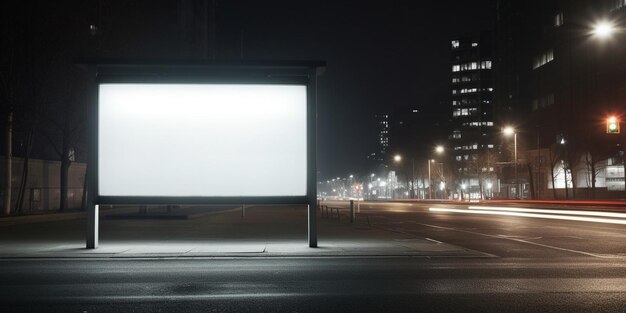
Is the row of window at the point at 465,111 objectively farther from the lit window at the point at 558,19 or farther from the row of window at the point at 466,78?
the lit window at the point at 558,19

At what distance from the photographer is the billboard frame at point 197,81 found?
18109 millimetres

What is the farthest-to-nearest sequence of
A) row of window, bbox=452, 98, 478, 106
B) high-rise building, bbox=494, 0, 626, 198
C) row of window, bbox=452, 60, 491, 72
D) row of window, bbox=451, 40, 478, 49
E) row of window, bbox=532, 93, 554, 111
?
1. row of window, bbox=452, 98, 478, 106
2. row of window, bbox=451, 40, 478, 49
3. row of window, bbox=452, 60, 491, 72
4. row of window, bbox=532, 93, 554, 111
5. high-rise building, bbox=494, 0, 626, 198

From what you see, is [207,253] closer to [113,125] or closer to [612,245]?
[113,125]

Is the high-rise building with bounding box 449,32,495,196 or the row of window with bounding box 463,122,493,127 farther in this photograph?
the high-rise building with bounding box 449,32,495,196

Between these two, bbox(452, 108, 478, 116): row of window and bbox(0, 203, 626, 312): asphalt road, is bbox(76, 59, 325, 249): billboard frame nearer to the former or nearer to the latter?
bbox(0, 203, 626, 312): asphalt road

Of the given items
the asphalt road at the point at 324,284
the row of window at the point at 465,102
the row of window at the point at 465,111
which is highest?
the row of window at the point at 465,102

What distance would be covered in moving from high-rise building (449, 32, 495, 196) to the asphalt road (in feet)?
519

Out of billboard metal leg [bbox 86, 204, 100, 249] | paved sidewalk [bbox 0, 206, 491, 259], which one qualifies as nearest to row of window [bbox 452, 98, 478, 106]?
paved sidewalk [bbox 0, 206, 491, 259]

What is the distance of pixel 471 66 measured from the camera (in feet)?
583

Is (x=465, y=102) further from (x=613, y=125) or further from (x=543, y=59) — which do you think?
(x=613, y=125)

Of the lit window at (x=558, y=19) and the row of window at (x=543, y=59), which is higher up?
the lit window at (x=558, y=19)

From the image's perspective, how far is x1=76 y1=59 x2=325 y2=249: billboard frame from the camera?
1811 cm

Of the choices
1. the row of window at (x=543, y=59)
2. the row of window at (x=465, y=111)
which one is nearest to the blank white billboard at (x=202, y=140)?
the row of window at (x=543, y=59)

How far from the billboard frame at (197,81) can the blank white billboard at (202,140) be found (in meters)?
0.17
